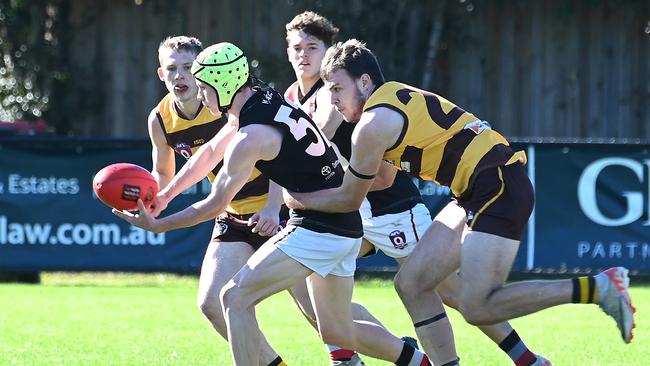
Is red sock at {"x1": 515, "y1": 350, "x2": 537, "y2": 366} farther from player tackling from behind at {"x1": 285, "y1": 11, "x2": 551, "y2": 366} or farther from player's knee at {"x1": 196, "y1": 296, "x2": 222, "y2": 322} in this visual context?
player's knee at {"x1": 196, "y1": 296, "x2": 222, "y2": 322}

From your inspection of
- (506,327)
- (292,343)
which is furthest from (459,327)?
(506,327)

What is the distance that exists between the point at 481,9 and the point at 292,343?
882cm

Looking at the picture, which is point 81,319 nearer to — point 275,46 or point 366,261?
point 366,261

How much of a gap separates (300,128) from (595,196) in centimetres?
794

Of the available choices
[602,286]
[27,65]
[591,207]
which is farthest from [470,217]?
[27,65]

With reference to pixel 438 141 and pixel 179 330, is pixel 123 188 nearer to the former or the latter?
pixel 438 141

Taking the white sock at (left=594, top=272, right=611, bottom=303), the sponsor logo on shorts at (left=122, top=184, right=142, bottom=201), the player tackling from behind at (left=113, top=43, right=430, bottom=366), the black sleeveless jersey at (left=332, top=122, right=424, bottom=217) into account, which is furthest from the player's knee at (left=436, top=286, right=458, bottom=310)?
the sponsor logo on shorts at (left=122, top=184, right=142, bottom=201)

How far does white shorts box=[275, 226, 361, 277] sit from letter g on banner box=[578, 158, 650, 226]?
7.73 meters

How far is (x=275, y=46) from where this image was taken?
1708 centimetres

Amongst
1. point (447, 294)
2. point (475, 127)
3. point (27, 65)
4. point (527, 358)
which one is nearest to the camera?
point (475, 127)

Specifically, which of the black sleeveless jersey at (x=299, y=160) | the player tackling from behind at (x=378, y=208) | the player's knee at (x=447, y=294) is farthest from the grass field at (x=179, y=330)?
the black sleeveless jersey at (x=299, y=160)

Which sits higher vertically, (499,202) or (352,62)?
(352,62)

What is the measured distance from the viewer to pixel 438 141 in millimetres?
6645

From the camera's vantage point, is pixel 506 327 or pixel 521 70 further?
pixel 521 70
